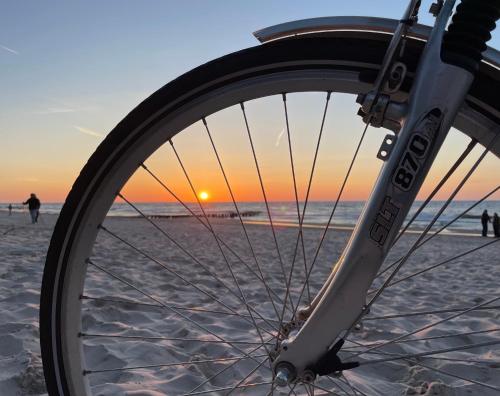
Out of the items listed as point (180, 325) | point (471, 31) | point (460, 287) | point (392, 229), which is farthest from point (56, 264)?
point (460, 287)

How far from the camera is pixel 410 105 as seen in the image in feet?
3.00

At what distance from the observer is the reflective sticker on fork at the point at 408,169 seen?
891 millimetres

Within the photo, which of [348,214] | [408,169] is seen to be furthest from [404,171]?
[348,214]

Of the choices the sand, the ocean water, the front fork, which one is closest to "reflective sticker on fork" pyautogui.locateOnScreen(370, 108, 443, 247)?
the front fork

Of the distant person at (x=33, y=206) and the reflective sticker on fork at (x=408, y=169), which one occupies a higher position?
the reflective sticker on fork at (x=408, y=169)

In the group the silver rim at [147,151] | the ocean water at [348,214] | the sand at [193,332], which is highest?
the ocean water at [348,214]

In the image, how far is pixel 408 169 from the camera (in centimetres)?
90

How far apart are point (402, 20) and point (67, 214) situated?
1.01m

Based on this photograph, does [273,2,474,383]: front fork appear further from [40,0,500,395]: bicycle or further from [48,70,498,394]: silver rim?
[48,70,498,394]: silver rim

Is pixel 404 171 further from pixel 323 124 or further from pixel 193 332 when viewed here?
pixel 193 332

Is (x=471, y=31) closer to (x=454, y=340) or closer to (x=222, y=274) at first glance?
(x=454, y=340)

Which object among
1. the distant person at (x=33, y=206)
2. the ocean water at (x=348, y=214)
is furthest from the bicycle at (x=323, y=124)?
the distant person at (x=33, y=206)

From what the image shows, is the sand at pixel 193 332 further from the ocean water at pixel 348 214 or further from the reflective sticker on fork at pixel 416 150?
the ocean water at pixel 348 214

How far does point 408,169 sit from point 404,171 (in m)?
0.01
